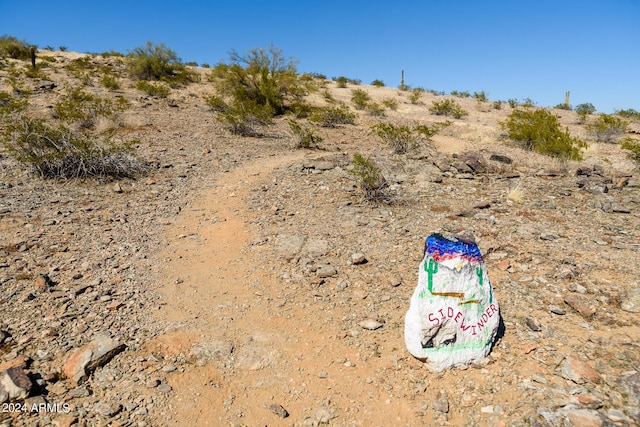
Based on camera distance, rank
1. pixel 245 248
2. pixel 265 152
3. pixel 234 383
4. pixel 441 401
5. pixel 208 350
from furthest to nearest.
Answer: pixel 265 152
pixel 245 248
pixel 208 350
pixel 234 383
pixel 441 401

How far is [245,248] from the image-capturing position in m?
5.67

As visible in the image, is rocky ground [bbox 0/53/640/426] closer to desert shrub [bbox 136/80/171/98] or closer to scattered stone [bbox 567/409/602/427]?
scattered stone [bbox 567/409/602/427]

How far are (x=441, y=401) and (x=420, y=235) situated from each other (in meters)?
3.25

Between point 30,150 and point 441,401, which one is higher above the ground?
point 30,150

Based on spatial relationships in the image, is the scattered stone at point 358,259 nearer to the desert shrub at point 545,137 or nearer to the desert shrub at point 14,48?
the desert shrub at point 545,137

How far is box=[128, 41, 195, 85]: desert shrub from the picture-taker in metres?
21.9

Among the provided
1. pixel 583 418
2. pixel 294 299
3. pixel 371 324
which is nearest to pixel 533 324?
pixel 583 418

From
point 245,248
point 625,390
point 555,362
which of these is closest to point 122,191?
point 245,248

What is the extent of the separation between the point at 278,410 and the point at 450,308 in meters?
1.69

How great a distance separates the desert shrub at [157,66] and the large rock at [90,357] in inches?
808

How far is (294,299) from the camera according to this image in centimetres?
446

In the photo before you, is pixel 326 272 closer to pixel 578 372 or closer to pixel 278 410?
pixel 278 410

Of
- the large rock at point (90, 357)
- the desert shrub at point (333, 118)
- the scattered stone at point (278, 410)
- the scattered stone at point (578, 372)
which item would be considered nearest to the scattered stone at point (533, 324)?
the scattered stone at point (578, 372)

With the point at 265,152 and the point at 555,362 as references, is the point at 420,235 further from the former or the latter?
the point at 265,152
